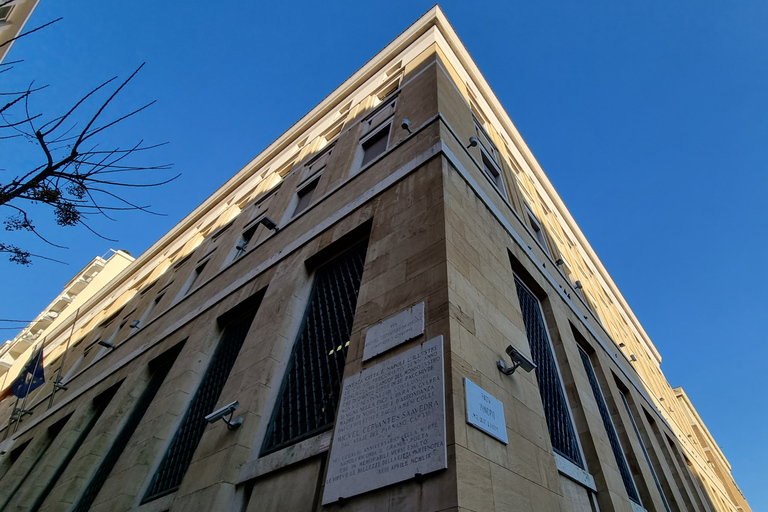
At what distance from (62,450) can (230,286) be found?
5460 millimetres

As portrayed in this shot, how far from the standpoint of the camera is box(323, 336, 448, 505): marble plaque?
11.4 feet

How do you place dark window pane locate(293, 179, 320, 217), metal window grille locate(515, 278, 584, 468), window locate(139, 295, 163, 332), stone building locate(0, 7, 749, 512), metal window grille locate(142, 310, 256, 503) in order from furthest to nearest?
window locate(139, 295, 163, 332)
dark window pane locate(293, 179, 320, 217)
metal window grille locate(142, 310, 256, 503)
metal window grille locate(515, 278, 584, 468)
stone building locate(0, 7, 749, 512)

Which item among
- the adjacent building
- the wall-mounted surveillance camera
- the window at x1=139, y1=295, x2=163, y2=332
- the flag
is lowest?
the wall-mounted surveillance camera

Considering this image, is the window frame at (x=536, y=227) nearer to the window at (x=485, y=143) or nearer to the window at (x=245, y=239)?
the window at (x=485, y=143)

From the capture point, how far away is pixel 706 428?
100 ft

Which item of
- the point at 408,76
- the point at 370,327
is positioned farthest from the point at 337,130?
the point at 370,327

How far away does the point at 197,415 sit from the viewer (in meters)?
7.46

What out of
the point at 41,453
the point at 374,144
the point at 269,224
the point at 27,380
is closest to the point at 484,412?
the point at 269,224

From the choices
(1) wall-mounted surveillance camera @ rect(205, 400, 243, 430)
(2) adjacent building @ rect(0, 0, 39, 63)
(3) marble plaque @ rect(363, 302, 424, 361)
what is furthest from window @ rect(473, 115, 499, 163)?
(2) adjacent building @ rect(0, 0, 39, 63)

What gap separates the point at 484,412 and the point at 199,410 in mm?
5609

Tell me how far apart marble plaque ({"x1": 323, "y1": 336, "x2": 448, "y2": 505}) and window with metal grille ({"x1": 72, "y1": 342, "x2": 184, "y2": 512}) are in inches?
245

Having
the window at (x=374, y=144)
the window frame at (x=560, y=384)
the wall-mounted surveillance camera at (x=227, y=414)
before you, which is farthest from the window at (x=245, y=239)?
the window frame at (x=560, y=384)

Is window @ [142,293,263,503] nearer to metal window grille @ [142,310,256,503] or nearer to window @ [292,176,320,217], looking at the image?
metal window grille @ [142,310,256,503]

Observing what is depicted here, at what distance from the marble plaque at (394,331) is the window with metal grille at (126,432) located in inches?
252
